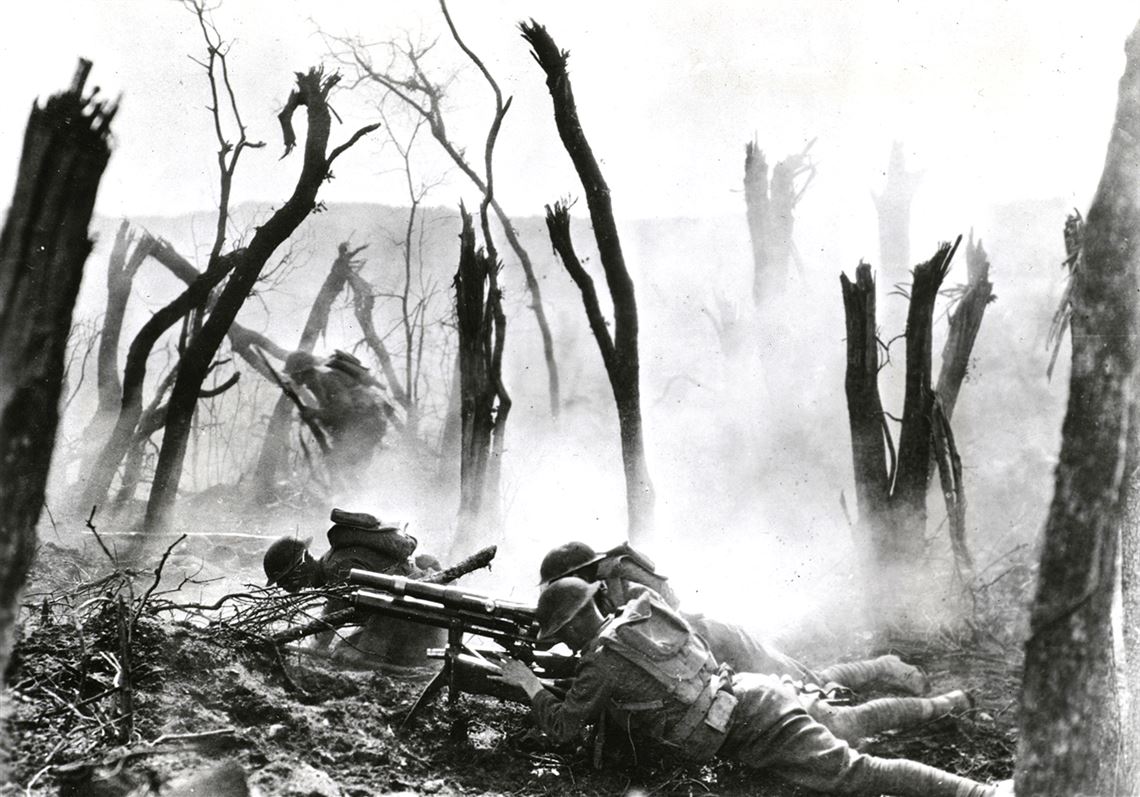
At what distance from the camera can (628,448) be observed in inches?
382

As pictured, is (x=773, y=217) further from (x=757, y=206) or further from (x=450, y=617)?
(x=450, y=617)

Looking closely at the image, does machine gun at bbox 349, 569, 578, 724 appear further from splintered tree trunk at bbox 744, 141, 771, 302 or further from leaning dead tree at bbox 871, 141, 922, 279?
leaning dead tree at bbox 871, 141, 922, 279

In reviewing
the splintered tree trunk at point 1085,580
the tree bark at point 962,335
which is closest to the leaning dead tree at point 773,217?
the tree bark at point 962,335

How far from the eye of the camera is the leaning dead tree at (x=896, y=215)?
19203 millimetres

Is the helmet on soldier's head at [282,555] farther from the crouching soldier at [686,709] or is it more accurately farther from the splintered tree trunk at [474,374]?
the splintered tree trunk at [474,374]

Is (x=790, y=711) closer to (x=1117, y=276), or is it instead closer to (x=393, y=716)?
(x=393, y=716)

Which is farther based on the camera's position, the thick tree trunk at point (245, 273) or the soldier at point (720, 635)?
the thick tree trunk at point (245, 273)

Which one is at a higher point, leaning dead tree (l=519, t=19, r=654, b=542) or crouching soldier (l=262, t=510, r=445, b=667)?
leaning dead tree (l=519, t=19, r=654, b=542)

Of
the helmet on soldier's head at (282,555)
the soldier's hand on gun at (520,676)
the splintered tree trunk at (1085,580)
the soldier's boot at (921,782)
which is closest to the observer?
the splintered tree trunk at (1085,580)

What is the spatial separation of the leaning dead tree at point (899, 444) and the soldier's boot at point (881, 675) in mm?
1927

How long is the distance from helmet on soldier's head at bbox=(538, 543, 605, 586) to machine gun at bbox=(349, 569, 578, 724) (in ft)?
1.55

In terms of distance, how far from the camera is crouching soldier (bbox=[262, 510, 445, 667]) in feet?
21.7

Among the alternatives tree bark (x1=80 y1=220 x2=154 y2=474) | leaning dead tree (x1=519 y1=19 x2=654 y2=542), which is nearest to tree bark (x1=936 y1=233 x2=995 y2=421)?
leaning dead tree (x1=519 y1=19 x2=654 y2=542)

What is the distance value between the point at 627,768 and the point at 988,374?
14.9 meters
